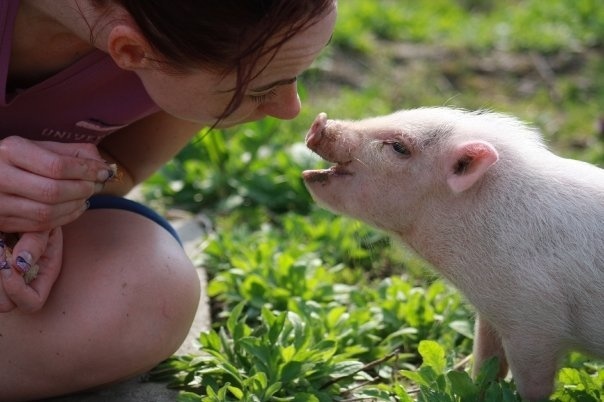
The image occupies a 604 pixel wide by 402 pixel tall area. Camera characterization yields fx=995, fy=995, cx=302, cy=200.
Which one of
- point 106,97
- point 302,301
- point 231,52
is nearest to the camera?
point 231,52

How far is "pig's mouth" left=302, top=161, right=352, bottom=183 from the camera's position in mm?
2533

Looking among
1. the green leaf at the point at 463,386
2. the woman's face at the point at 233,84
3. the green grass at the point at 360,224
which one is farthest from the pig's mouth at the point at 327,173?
the green leaf at the point at 463,386

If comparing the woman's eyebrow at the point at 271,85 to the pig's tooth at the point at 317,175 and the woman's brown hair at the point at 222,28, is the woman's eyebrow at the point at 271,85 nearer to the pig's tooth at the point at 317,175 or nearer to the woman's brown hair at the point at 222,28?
the woman's brown hair at the point at 222,28

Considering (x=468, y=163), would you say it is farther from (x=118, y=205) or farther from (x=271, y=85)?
(x=118, y=205)

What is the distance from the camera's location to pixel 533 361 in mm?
2287

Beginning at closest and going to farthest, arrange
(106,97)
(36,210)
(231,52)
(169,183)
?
(231,52) < (36,210) < (106,97) < (169,183)

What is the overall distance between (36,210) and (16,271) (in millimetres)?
151

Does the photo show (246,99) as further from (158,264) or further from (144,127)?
(144,127)

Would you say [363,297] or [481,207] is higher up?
[481,207]

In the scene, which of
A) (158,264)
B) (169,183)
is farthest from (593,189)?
(169,183)

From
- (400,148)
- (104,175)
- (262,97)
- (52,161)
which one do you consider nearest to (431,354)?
(400,148)

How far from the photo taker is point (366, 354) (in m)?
2.77

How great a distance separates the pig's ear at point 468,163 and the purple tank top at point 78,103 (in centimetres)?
84

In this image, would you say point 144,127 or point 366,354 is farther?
point 144,127
